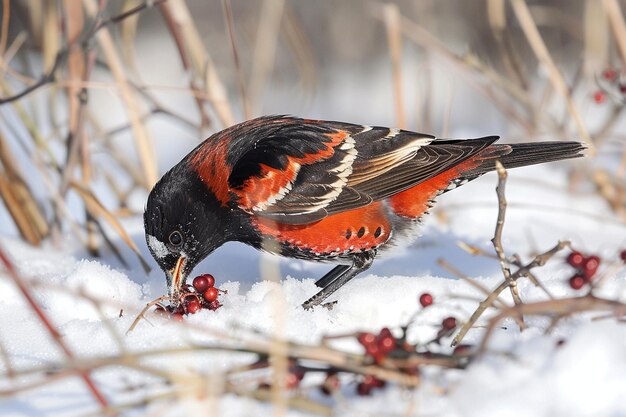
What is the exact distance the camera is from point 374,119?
25.0 ft

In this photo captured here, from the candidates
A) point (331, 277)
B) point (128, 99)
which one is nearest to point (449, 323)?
point (331, 277)

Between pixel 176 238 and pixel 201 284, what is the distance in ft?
1.48

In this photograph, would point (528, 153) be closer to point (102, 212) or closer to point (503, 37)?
point (503, 37)

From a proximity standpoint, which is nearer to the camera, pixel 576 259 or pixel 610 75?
pixel 576 259

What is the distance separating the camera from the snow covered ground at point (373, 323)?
1.87 meters

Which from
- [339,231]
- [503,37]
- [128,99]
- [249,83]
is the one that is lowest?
[339,231]

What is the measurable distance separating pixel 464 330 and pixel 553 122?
2839 millimetres

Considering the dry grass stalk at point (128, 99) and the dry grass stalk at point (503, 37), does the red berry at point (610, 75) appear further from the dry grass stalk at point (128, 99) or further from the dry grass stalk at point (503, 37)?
the dry grass stalk at point (128, 99)

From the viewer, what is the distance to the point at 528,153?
11.8 ft

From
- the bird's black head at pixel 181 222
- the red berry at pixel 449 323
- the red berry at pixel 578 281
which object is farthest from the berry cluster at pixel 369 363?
the bird's black head at pixel 181 222

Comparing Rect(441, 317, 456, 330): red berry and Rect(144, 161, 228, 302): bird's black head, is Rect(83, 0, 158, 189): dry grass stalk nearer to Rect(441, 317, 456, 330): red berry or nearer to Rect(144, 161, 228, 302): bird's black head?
Rect(144, 161, 228, 302): bird's black head

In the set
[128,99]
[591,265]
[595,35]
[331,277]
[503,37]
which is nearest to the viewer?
[591,265]

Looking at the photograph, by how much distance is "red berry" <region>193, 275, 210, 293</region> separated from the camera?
2877 mm

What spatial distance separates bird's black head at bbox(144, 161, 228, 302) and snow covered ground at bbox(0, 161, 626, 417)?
170 millimetres
